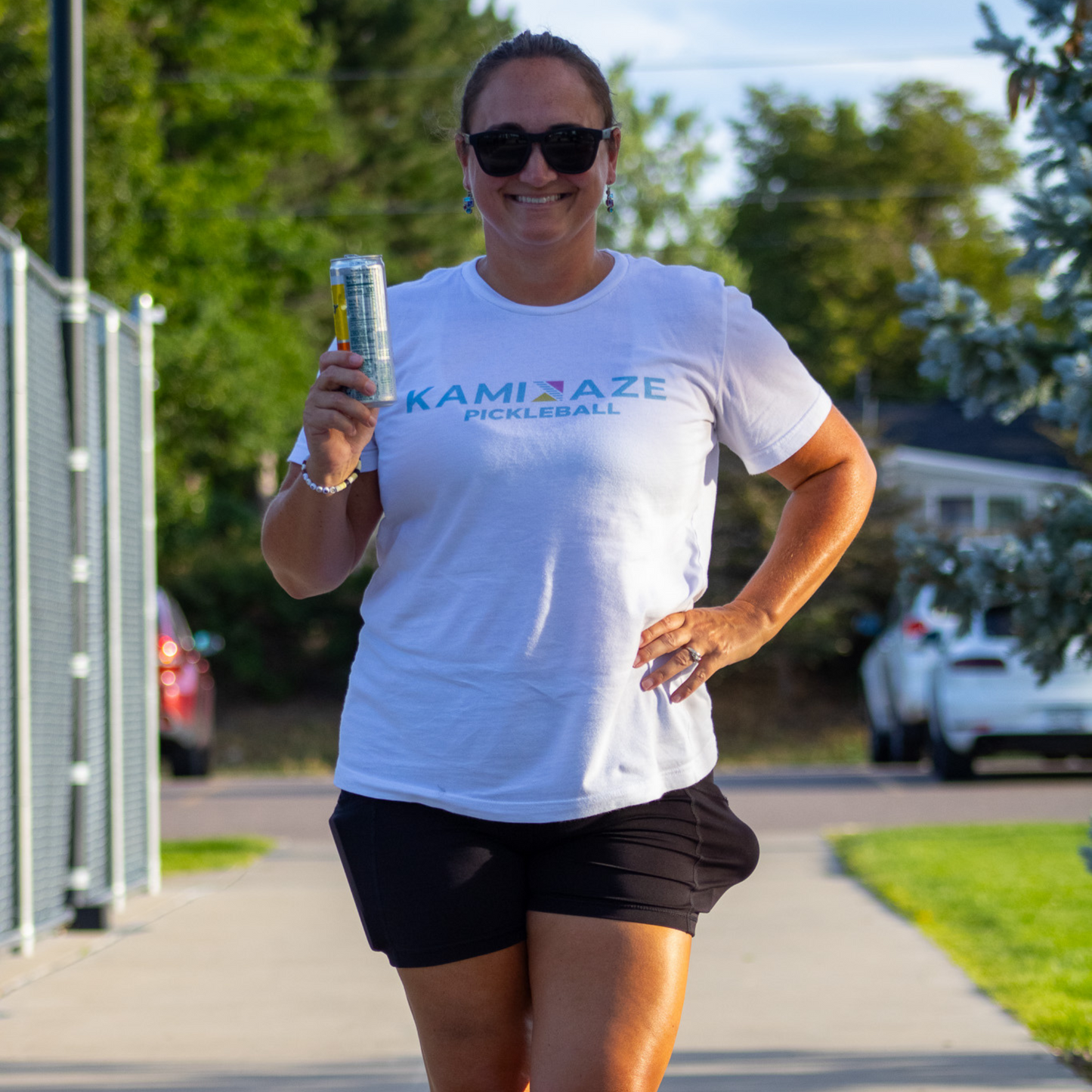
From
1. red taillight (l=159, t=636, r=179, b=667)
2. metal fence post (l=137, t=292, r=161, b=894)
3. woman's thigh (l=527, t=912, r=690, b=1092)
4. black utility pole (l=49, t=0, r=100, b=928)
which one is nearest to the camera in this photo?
woman's thigh (l=527, t=912, r=690, b=1092)

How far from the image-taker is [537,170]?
266 centimetres

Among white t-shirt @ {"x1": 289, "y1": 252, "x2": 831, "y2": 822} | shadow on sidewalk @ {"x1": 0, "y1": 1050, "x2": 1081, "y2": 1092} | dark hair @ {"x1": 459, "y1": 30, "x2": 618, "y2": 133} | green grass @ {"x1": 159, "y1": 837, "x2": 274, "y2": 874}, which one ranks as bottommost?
green grass @ {"x1": 159, "y1": 837, "x2": 274, "y2": 874}

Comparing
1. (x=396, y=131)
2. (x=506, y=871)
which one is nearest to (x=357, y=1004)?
(x=506, y=871)

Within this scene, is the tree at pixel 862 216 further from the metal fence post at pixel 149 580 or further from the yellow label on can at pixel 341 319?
the yellow label on can at pixel 341 319

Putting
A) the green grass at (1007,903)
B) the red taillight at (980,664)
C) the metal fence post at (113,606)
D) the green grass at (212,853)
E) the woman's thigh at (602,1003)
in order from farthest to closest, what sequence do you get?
the red taillight at (980,664)
the green grass at (212,853)
the metal fence post at (113,606)
the green grass at (1007,903)
the woman's thigh at (602,1003)

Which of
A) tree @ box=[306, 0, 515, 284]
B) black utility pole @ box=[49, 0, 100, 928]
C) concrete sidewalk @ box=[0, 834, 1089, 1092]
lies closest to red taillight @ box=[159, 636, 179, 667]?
concrete sidewalk @ box=[0, 834, 1089, 1092]

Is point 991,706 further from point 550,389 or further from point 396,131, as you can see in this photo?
point 396,131

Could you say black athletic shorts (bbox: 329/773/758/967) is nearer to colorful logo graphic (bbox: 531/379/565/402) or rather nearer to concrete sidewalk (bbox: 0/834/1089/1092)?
colorful logo graphic (bbox: 531/379/565/402)

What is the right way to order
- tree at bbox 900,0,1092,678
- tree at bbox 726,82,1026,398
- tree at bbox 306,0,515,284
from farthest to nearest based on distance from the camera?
tree at bbox 726,82,1026,398, tree at bbox 306,0,515,284, tree at bbox 900,0,1092,678

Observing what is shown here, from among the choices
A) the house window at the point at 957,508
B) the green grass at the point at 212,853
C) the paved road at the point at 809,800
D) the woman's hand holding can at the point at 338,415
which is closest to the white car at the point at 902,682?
the paved road at the point at 809,800

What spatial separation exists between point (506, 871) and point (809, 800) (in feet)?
36.2

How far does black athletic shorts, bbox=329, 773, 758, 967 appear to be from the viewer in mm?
2527

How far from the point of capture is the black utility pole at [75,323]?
729 cm

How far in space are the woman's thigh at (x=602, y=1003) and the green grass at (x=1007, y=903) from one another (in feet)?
9.50
